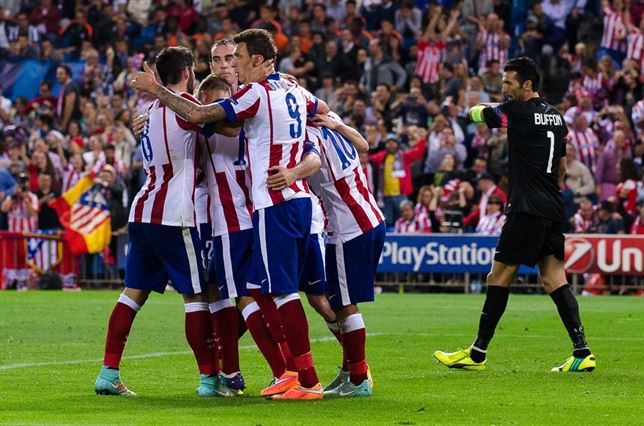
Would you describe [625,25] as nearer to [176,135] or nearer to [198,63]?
[198,63]

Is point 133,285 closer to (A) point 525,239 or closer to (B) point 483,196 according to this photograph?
(A) point 525,239

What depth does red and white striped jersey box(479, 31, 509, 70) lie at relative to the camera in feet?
92.9

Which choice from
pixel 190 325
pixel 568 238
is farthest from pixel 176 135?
pixel 568 238

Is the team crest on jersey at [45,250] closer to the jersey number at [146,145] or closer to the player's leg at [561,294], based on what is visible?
the player's leg at [561,294]

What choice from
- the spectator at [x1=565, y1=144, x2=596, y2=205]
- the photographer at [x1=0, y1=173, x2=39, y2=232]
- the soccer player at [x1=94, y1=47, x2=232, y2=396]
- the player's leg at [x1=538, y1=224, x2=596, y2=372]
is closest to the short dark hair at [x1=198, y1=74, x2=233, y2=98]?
the soccer player at [x1=94, y1=47, x2=232, y2=396]

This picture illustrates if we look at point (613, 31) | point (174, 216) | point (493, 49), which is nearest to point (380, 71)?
point (493, 49)

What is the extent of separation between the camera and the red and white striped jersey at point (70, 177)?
27.1 metres

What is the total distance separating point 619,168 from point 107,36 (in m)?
13.0

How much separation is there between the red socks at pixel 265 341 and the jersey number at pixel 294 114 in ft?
3.85

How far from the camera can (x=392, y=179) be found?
84.4 feet

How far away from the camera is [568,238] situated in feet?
76.3

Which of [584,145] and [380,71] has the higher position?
[380,71]

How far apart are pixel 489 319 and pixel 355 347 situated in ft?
7.35

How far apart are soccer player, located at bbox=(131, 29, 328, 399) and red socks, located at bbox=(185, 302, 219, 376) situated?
774mm
